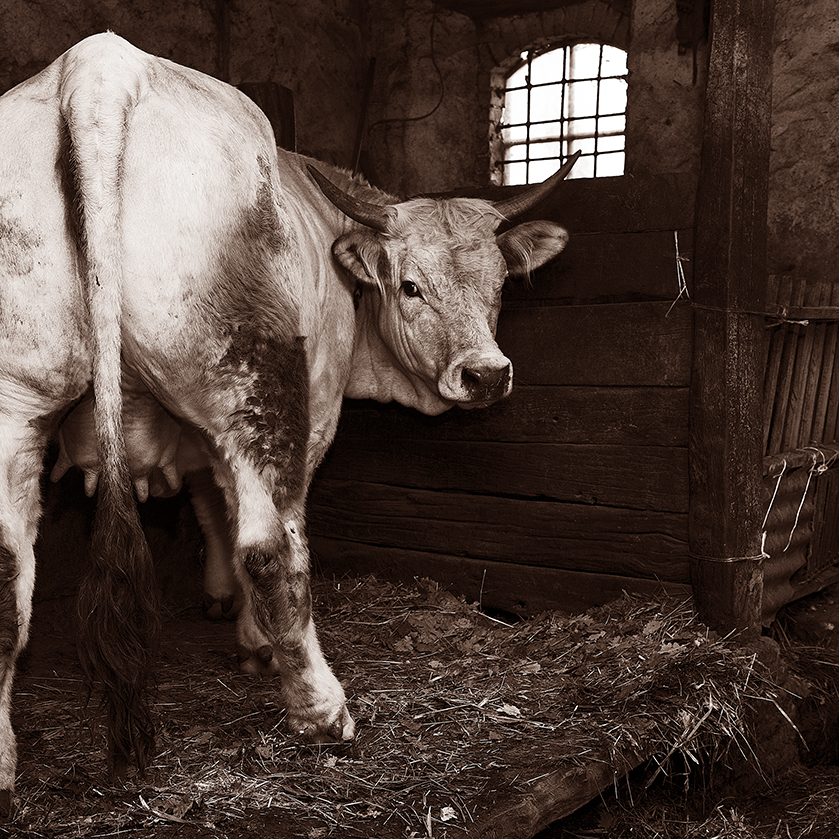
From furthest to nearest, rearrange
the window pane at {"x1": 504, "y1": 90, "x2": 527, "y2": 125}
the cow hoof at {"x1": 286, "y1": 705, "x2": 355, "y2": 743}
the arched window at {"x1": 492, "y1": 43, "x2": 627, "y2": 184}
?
1. the window pane at {"x1": 504, "y1": 90, "x2": 527, "y2": 125}
2. the arched window at {"x1": 492, "y1": 43, "x2": 627, "y2": 184}
3. the cow hoof at {"x1": 286, "y1": 705, "x2": 355, "y2": 743}

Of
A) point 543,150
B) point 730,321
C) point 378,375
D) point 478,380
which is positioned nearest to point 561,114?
point 543,150

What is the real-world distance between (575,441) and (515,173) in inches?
191

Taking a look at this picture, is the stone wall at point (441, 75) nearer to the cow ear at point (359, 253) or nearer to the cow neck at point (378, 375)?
the cow neck at point (378, 375)

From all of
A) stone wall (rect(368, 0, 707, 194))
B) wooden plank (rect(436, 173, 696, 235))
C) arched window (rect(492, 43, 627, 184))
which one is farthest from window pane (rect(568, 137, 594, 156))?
wooden plank (rect(436, 173, 696, 235))

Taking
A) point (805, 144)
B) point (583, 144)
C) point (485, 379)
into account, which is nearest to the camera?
point (485, 379)

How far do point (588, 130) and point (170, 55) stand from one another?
413cm

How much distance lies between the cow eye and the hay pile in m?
1.31

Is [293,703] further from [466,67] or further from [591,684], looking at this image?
[466,67]

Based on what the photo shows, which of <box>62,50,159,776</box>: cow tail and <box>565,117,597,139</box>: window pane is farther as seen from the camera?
<box>565,117,597,139</box>: window pane

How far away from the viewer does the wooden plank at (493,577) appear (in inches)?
157

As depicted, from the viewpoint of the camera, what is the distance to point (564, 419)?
4055 mm

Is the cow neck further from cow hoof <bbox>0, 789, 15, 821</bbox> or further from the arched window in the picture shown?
the arched window

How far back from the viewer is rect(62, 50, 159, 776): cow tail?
97.1 inches

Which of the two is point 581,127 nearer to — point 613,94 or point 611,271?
point 613,94
